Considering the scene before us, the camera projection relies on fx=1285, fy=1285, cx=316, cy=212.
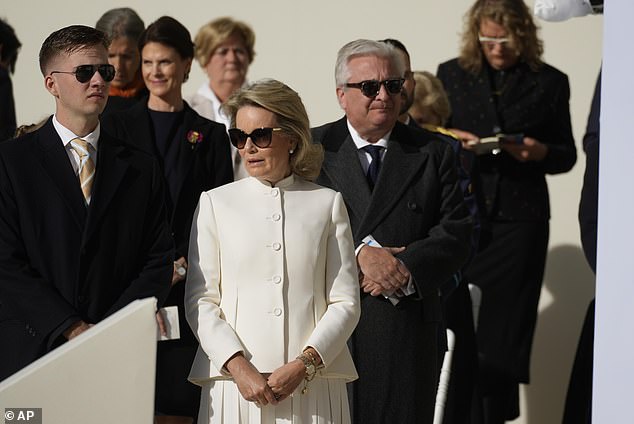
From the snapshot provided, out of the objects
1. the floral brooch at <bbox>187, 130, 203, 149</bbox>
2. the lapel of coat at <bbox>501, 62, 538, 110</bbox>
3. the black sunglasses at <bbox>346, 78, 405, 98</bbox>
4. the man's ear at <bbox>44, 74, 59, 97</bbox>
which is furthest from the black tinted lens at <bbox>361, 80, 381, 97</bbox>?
the lapel of coat at <bbox>501, 62, 538, 110</bbox>

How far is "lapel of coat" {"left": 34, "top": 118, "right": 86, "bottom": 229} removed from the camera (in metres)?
4.24

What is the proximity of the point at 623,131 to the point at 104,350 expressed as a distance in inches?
67.5

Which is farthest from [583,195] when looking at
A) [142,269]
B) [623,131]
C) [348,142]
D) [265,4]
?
[265,4]

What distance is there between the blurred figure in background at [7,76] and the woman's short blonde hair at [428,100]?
2.00m

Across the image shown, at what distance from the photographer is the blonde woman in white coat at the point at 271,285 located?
398cm

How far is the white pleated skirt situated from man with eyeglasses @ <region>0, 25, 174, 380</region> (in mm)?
452

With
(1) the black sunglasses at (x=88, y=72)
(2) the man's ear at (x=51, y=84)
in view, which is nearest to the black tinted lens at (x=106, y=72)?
(1) the black sunglasses at (x=88, y=72)

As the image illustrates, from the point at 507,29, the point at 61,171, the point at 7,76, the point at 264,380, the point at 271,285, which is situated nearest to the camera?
the point at 264,380

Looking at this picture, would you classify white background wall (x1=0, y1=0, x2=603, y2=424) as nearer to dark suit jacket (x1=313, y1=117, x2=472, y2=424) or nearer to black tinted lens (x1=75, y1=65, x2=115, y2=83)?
dark suit jacket (x1=313, y1=117, x2=472, y2=424)

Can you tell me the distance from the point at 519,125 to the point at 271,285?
11.2 ft

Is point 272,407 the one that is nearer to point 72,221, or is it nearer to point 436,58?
point 72,221

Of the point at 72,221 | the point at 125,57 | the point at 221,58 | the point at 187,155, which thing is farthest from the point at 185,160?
the point at 221,58

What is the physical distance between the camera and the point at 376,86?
16.4 ft

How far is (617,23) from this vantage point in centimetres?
399
